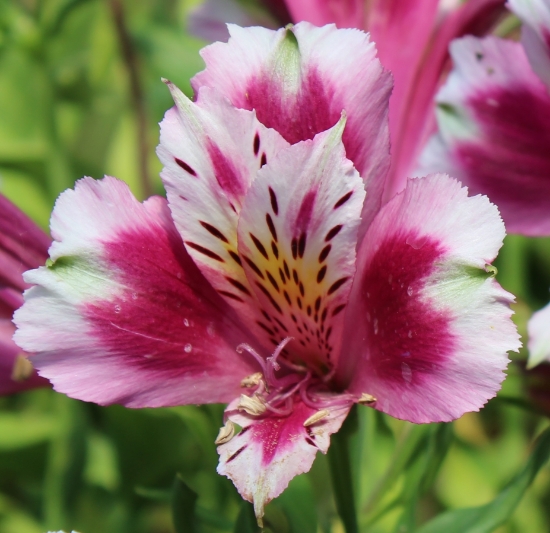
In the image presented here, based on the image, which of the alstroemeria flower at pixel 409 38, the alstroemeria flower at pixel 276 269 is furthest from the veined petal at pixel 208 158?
the alstroemeria flower at pixel 409 38

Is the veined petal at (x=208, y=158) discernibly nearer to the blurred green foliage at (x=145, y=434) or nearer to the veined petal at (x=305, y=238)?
the veined petal at (x=305, y=238)

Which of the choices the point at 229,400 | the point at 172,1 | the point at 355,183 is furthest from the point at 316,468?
the point at 172,1

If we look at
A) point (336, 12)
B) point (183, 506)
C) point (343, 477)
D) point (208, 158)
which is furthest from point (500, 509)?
point (336, 12)

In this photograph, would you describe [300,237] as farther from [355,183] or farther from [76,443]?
Result: [76,443]

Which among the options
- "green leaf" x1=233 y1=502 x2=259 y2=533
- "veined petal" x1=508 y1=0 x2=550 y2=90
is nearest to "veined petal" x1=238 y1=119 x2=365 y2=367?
"green leaf" x1=233 y1=502 x2=259 y2=533

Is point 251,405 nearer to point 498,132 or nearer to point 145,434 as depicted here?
point 498,132
